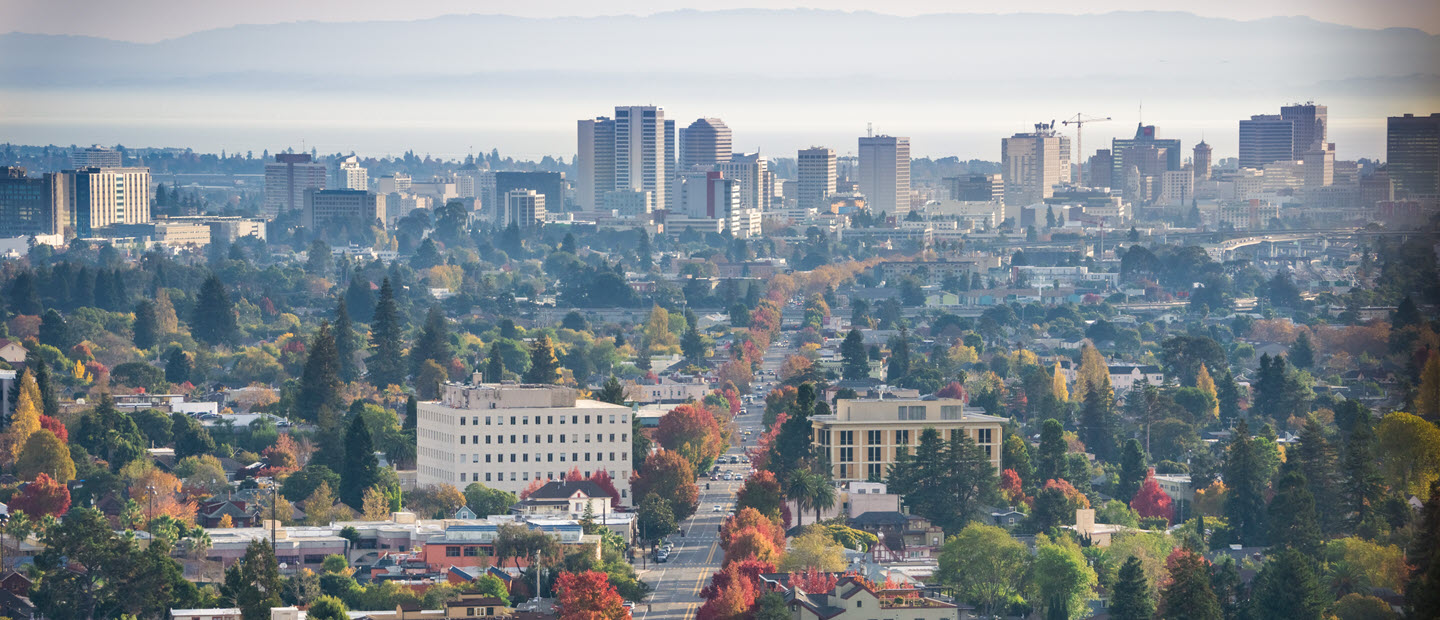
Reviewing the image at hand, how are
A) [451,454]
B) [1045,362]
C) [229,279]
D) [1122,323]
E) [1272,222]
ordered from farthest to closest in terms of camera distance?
[1272,222] < [229,279] < [1122,323] < [1045,362] < [451,454]

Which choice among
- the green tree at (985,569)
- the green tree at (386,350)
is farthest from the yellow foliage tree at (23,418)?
the green tree at (985,569)

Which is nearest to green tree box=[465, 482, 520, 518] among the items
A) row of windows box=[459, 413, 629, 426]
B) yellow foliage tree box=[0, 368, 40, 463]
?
row of windows box=[459, 413, 629, 426]

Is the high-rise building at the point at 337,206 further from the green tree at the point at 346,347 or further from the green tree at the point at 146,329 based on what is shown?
the green tree at the point at 346,347

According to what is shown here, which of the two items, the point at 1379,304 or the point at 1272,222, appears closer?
the point at 1379,304

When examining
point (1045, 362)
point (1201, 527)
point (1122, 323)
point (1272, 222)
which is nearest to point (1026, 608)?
point (1201, 527)

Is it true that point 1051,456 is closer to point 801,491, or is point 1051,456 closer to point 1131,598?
point 801,491

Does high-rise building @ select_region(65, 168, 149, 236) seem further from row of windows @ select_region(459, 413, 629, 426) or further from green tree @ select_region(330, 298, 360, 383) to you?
row of windows @ select_region(459, 413, 629, 426)

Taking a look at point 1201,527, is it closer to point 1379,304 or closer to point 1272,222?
point 1379,304
